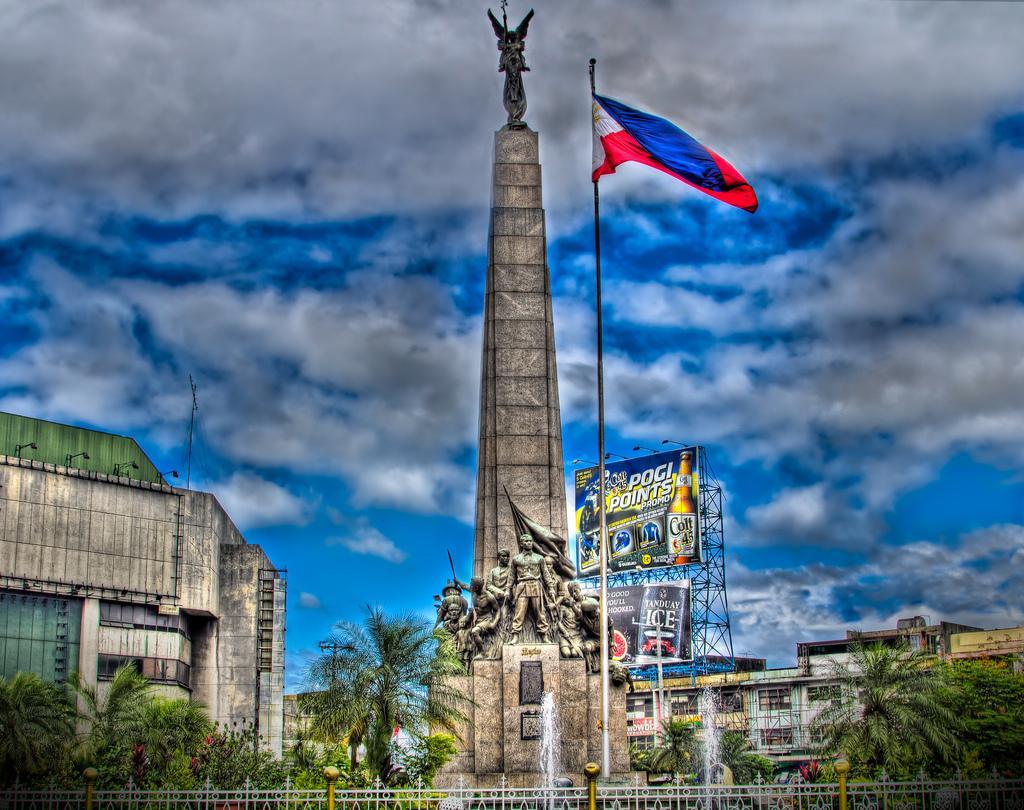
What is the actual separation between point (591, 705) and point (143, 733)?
15798mm

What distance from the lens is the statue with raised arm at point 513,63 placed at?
36781mm

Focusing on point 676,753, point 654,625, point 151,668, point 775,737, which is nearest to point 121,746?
point 151,668

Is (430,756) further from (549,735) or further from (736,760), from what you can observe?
(736,760)

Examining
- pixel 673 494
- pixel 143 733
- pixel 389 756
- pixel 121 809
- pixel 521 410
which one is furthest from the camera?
pixel 673 494

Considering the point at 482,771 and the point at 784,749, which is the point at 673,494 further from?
the point at 482,771

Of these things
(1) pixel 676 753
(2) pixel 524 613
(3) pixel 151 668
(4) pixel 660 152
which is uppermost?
(4) pixel 660 152

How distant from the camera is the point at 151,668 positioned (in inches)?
2382

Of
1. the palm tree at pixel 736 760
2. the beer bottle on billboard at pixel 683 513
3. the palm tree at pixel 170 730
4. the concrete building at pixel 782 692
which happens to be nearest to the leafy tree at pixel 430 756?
the palm tree at pixel 170 730

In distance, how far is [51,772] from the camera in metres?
34.3

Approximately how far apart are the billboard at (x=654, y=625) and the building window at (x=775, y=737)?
1065 centimetres

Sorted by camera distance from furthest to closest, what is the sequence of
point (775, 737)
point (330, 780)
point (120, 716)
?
point (775, 737) → point (120, 716) → point (330, 780)

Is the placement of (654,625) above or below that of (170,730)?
above

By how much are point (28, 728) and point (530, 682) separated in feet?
48.1

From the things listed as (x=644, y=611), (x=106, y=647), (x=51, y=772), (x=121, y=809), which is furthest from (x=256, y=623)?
(x=121, y=809)
